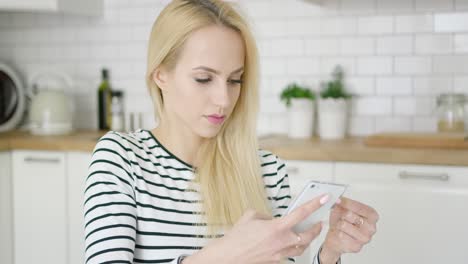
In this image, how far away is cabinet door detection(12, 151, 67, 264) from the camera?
11.2 ft

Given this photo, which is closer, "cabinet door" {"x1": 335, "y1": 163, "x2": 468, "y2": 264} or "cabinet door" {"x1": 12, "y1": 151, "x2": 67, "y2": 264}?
"cabinet door" {"x1": 335, "y1": 163, "x2": 468, "y2": 264}

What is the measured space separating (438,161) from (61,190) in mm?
1720

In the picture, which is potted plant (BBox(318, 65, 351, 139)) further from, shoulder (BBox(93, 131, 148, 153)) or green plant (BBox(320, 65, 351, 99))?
shoulder (BBox(93, 131, 148, 153))

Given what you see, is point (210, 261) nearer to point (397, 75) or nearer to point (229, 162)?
point (229, 162)

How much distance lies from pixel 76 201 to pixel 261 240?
2.20 metres

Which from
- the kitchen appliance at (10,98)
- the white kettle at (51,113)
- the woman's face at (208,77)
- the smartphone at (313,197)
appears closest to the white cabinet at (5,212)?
the white kettle at (51,113)

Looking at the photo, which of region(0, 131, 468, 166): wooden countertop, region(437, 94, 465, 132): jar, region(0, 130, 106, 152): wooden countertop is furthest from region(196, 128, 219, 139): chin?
region(437, 94, 465, 132): jar

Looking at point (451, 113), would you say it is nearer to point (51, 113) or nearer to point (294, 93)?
point (294, 93)

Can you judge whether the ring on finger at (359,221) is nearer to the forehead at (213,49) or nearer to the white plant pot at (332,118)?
the forehead at (213,49)

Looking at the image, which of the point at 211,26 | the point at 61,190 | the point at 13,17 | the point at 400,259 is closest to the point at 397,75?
the point at 400,259

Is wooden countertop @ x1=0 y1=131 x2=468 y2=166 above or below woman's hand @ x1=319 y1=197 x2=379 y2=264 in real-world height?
above

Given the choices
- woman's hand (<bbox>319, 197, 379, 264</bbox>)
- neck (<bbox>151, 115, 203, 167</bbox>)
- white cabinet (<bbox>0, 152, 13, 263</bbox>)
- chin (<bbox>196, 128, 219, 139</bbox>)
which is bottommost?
white cabinet (<bbox>0, 152, 13, 263</bbox>)

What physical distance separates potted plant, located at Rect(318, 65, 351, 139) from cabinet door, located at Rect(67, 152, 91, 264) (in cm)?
109

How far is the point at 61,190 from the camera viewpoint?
3410 mm
